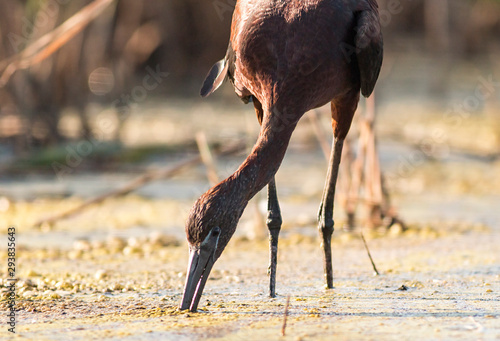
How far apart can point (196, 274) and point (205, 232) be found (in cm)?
27

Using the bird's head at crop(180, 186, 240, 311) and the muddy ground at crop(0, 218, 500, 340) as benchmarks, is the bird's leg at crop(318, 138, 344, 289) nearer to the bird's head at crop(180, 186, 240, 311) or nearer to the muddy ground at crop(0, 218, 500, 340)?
the muddy ground at crop(0, 218, 500, 340)

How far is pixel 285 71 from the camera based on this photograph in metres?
5.04

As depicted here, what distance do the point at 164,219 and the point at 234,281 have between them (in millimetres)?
3050

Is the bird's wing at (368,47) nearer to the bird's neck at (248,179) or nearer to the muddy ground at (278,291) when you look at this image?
the bird's neck at (248,179)

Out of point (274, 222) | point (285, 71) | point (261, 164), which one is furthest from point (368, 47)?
point (274, 222)

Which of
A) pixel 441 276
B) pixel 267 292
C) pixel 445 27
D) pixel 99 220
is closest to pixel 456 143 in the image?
pixel 445 27

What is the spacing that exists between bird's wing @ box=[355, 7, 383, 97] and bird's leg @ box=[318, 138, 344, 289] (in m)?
0.48

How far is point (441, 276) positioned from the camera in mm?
5859

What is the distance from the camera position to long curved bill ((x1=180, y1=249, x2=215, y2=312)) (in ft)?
14.8

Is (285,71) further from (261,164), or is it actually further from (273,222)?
(273,222)

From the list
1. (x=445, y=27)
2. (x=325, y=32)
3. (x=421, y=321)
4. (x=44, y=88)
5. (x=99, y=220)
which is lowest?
(x=421, y=321)

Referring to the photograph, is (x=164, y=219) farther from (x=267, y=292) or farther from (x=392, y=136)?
(x=392, y=136)

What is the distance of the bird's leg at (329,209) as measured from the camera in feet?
18.5

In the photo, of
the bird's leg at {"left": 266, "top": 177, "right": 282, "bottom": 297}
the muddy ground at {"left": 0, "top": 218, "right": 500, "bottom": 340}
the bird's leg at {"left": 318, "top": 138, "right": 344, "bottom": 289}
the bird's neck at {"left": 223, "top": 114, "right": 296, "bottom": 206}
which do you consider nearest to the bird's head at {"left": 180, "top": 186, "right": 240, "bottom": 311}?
the bird's neck at {"left": 223, "top": 114, "right": 296, "bottom": 206}
